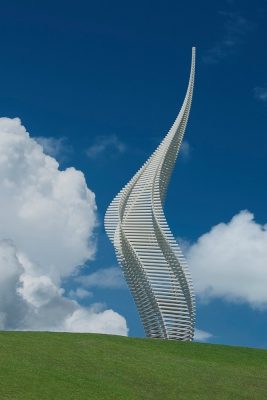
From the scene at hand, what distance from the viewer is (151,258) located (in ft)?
114

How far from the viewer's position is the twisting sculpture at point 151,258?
34.5 meters

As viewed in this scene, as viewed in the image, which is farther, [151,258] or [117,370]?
[151,258]

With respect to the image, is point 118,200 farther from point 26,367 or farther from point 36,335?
point 26,367

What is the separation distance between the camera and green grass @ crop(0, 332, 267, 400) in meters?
20.1

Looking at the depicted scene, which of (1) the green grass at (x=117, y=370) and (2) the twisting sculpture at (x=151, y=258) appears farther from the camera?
(2) the twisting sculpture at (x=151, y=258)

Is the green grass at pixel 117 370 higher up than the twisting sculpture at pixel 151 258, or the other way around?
the twisting sculpture at pixel 151 258

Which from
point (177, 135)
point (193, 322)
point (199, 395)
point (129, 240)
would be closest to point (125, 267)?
point (129, 240)

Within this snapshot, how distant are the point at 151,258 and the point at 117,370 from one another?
1234 cm

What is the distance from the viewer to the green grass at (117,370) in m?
20.1

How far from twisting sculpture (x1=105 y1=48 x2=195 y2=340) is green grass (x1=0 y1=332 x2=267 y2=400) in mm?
6180

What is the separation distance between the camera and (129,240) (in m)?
35.1

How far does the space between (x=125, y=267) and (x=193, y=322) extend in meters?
4.08

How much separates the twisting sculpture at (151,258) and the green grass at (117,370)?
20.3 feet

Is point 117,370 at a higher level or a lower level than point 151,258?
lower
